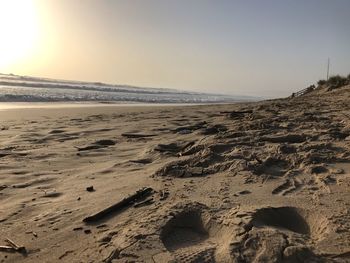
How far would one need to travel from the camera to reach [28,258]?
9.27 feet

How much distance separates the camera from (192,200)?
354 centimetres

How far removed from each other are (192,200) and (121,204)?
1.86 ft

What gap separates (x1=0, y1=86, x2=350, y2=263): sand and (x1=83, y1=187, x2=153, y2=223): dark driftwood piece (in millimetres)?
37

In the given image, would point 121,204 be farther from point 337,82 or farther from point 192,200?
point 337,82

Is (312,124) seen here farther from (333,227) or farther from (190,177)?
(333,227)

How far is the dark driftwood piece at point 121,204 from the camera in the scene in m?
3.36

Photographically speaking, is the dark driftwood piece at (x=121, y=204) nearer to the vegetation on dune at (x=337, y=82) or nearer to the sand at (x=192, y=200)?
the sand at (x=192, y=200)

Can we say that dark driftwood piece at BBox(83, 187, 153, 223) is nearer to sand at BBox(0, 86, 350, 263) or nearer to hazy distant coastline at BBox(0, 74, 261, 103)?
sand at BBox(0, 86, 350, 263)

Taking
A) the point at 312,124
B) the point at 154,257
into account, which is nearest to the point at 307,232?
the point at 154,257

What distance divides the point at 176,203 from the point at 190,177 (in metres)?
0.92

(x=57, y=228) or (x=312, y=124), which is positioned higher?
(x=312, y=124)

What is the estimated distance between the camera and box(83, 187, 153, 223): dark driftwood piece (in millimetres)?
3359

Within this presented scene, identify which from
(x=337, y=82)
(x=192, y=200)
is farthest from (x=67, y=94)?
(x=192, y=200)

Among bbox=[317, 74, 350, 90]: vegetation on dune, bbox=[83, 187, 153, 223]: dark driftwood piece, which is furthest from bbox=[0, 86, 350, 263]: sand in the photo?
bbox=[317, 74, 350, 90]: vegetation on dune
